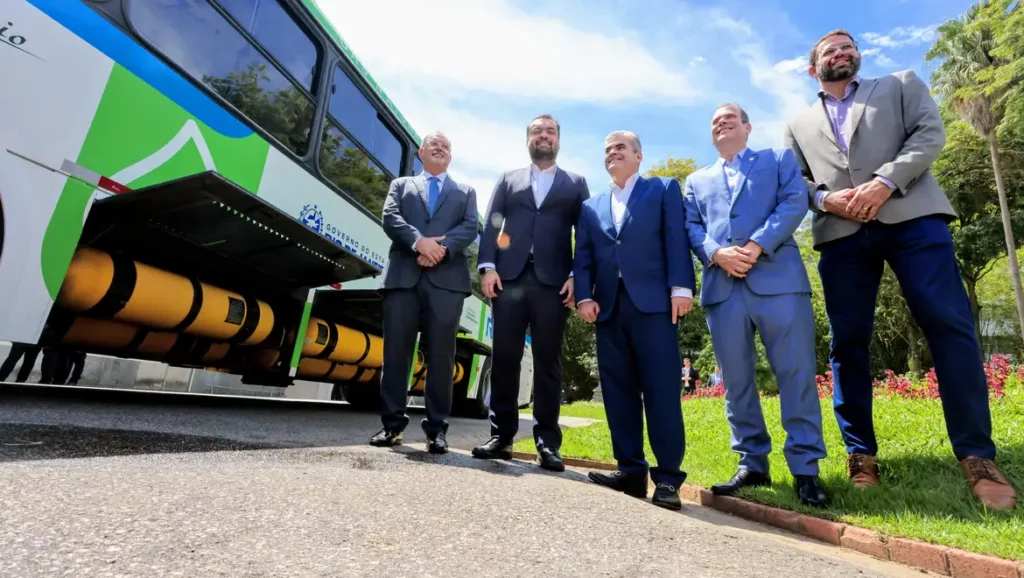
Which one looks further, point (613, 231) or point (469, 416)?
point (469, 416)

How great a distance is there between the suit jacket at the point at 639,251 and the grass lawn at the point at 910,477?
113cm

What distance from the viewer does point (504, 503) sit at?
2031mm

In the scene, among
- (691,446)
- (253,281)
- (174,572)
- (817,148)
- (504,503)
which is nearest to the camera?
(174,572)

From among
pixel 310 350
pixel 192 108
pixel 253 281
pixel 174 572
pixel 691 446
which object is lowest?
pixel 174 572

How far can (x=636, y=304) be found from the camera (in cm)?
286

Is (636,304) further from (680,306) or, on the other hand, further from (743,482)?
(743,482)

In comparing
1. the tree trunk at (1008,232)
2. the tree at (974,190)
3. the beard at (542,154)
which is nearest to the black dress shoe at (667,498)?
the beard at (542,154)

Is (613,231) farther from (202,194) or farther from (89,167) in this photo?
(89,167)

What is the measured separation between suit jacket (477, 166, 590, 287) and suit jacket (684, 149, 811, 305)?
2.37ft

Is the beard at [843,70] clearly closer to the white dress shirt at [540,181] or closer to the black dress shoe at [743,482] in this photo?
the white dress shirt at [540,181]

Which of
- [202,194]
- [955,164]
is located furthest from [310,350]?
[955,164]

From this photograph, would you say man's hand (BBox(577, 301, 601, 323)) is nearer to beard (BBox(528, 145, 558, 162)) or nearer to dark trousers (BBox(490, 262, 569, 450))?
dark trousers (BBox(490, 262, 569, 450))

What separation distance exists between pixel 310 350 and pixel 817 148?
4.61 meters

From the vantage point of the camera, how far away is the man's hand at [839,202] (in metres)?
2.71
